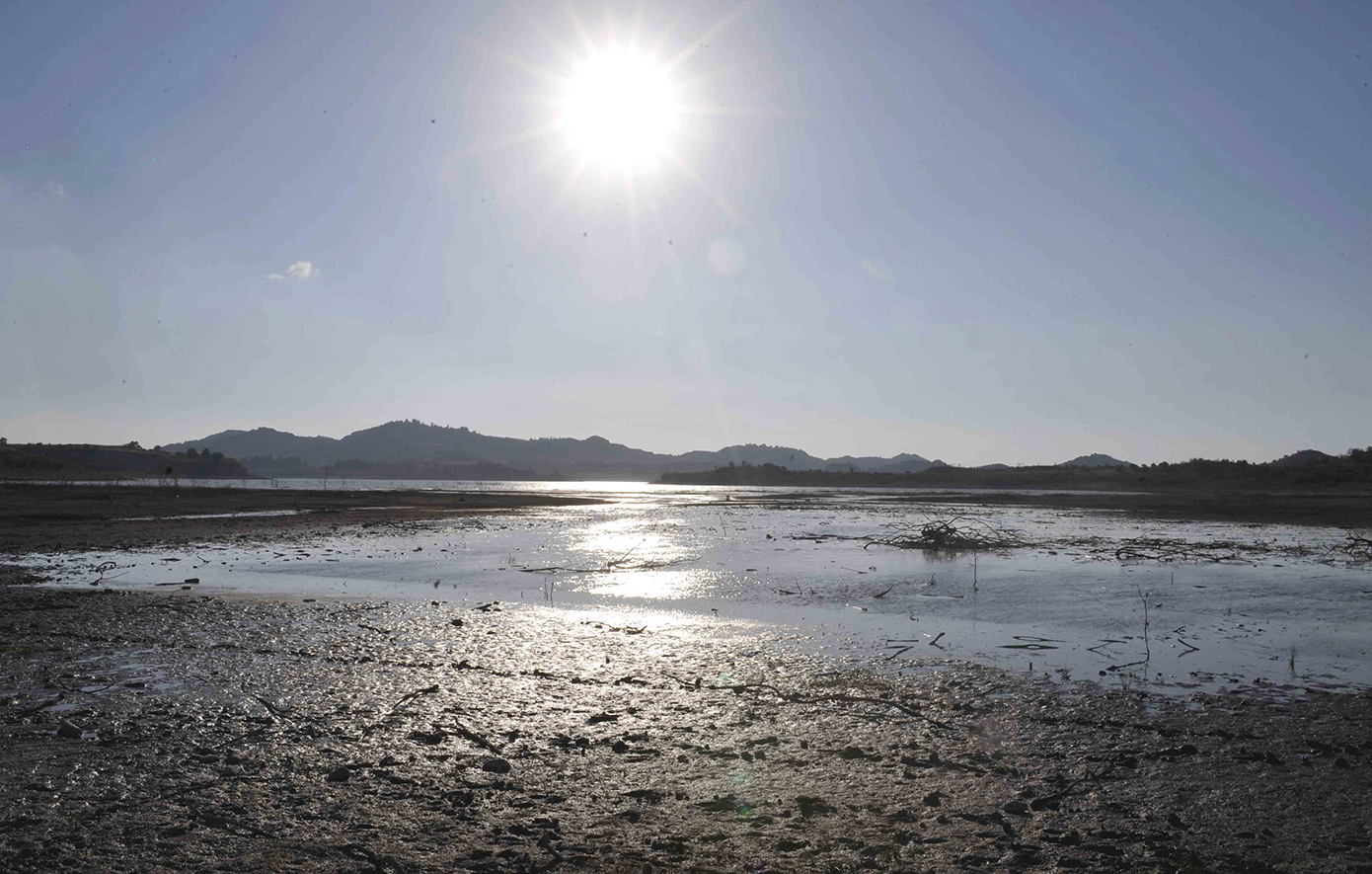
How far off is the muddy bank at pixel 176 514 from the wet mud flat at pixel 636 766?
69.5 ft

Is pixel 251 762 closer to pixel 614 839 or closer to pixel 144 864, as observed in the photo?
pixel 144 864

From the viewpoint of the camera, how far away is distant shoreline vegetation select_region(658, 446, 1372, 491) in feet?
260

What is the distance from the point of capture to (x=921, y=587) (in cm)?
1964

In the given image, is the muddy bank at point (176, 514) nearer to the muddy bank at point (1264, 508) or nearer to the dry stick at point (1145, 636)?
the dry stick at point (1145, 636)

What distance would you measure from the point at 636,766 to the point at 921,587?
13.6 meters

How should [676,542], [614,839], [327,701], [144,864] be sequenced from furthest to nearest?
[676,542] → [327,701] → [614,839] → [144,864]

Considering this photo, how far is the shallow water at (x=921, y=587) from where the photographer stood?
489 inches

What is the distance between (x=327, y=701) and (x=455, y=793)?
3466 mm

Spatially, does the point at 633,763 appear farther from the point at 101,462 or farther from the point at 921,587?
the point at 101,462

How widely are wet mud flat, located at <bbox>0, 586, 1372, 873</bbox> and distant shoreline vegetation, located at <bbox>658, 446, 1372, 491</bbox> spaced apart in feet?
273

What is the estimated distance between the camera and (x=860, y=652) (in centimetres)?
1232

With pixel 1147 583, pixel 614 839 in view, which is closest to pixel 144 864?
pixel 614 839

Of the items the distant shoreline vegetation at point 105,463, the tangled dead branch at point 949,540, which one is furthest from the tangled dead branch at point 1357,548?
the distant shoreline vegetation at point 105,463

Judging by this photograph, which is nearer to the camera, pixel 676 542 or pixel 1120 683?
pixel 1120 683
